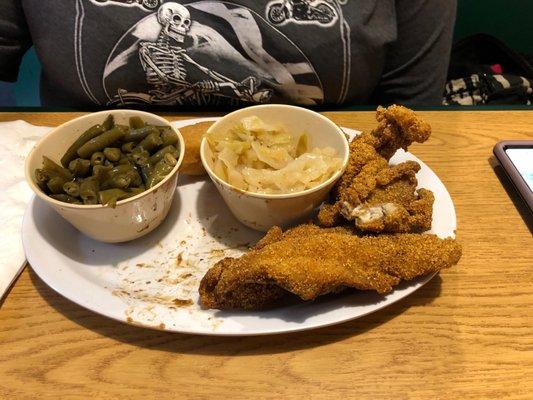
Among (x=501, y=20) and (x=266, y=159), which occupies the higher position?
(x=501, y=20)

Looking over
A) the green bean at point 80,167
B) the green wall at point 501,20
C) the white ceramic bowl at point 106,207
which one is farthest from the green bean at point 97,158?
the green wall at point 501,20

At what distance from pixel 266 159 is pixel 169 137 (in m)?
0.26

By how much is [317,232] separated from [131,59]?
0.91 metres

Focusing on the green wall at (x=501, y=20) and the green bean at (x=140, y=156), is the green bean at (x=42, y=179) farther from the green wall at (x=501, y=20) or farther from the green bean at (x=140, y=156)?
the green wall at (x=501, y=20)

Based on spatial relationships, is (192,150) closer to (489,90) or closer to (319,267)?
(319,267)

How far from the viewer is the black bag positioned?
6.92 ft

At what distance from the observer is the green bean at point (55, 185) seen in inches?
43.4

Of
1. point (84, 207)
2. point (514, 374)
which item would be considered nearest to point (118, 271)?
point (84, 207)

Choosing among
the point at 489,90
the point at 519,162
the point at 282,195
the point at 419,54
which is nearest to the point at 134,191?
the point at 282,195

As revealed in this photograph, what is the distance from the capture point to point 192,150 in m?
1.32

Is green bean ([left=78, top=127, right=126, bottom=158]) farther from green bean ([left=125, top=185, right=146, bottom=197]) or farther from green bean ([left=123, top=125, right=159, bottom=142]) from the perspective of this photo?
green bean ([left=125, top=185, right=146, bottom=197])

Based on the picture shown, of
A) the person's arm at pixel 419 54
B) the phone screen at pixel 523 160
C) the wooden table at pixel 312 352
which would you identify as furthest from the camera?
the person's arm at pixel 419 54

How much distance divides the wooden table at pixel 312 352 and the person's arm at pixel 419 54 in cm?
93

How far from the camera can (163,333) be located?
1.01m
